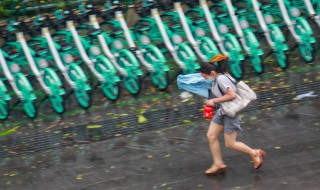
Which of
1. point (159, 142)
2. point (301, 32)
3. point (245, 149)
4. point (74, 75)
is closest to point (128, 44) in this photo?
point (74, 75)

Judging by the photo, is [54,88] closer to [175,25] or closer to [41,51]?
[41,51]

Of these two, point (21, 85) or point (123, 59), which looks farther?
point (123, 59)

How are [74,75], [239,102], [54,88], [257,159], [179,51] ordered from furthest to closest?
[179,51]
[74,75]
[54,88]
[257,159]
[239,102]

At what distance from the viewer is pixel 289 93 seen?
37.0 ft

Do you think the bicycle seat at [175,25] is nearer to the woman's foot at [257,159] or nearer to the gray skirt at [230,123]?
the gray skirt at [230,123]

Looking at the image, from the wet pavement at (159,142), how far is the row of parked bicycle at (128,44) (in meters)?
0.33

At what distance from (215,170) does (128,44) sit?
4075mm

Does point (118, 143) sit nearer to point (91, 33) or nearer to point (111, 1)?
point (91, 33)

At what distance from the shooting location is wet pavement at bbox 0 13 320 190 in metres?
8.62

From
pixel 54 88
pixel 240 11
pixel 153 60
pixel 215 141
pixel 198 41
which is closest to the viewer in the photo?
pixel 215 141

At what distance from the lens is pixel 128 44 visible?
1205 cm

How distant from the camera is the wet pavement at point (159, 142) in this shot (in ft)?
28.3

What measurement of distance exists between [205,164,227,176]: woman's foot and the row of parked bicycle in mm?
3238

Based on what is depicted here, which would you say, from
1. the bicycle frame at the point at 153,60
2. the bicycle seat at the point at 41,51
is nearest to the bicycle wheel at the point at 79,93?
the bicycle seat at the point at 41,51
